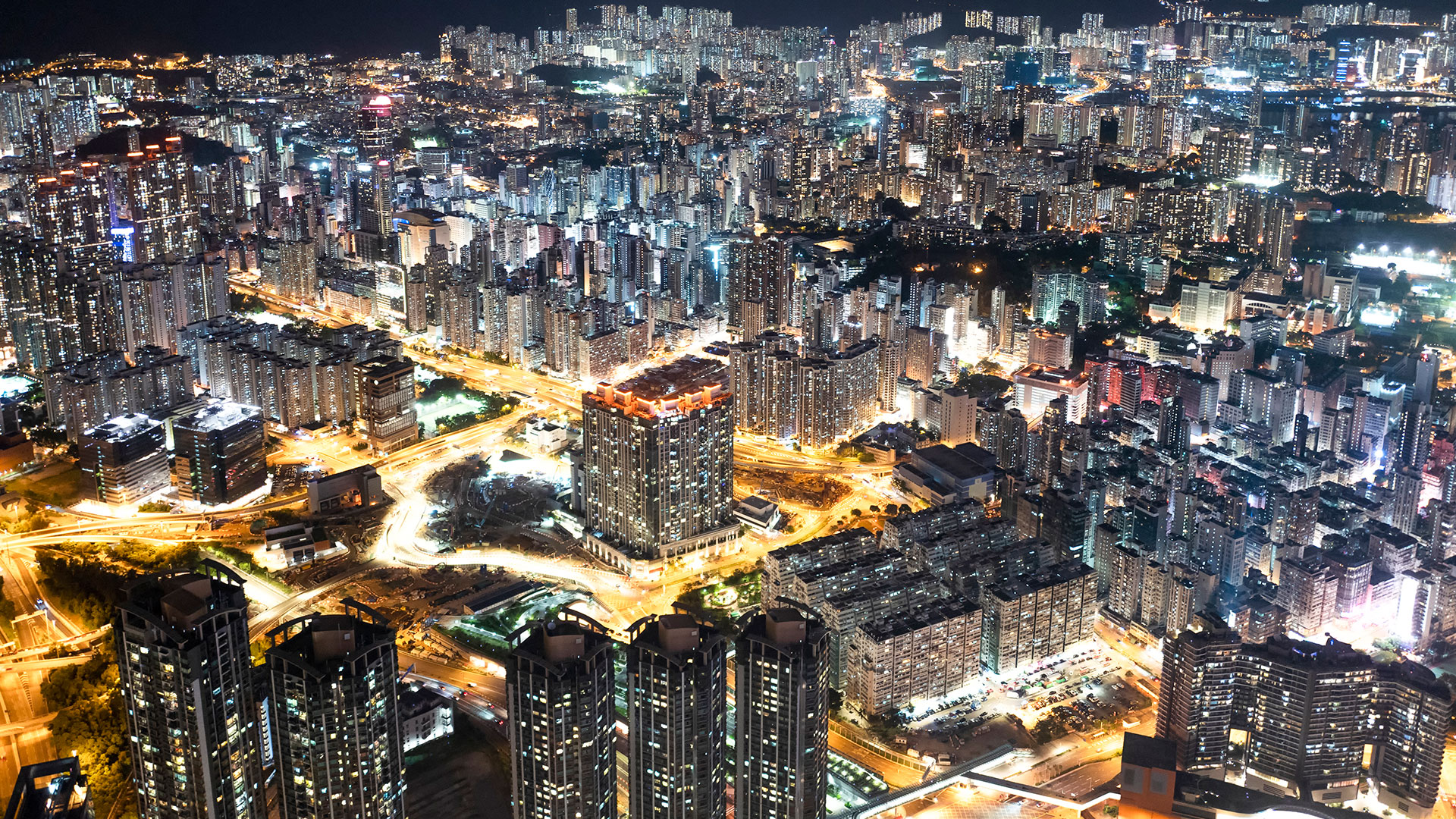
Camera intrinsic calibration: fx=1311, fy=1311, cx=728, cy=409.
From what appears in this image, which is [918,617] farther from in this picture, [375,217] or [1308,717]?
[375,217]

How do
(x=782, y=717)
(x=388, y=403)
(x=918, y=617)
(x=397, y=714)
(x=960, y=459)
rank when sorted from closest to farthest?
(x=397, y=714) < (x=782, y=717) < (x=918, y=617) < (x=960, y=459) < (x=388, y=403)

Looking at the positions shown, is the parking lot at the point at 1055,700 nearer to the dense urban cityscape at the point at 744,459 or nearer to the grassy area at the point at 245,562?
the dense urban cityscape at the point at 744,459

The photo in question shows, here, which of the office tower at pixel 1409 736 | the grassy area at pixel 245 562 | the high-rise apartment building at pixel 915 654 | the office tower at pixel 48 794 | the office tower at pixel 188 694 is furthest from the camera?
the grassy area at pixel 245 562

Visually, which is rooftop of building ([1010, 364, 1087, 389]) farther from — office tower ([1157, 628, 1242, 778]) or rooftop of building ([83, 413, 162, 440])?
rooftop of building ([83, 413, 162, 440])

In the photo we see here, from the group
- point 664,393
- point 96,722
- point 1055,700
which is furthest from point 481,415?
point 1055,700

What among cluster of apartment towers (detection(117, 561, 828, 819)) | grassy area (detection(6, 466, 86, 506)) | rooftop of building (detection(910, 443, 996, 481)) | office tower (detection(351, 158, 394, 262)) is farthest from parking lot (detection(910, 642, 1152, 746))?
office tower (detection(351, 158, 394, 262))

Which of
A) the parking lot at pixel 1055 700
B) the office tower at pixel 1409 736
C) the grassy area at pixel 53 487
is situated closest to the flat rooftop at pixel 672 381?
the parking lot at pixel 1055 700
